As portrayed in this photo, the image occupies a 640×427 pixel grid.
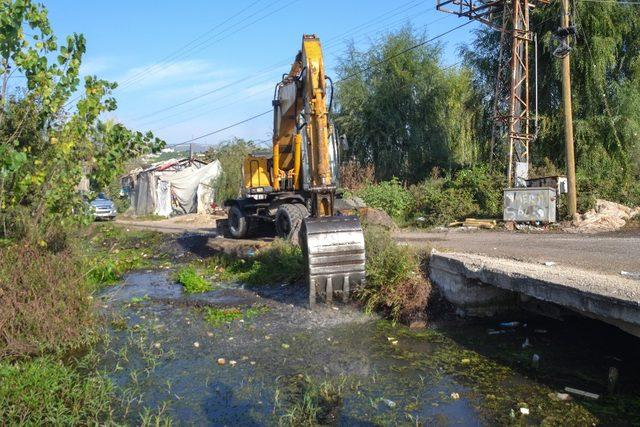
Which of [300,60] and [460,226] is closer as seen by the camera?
[300,60]

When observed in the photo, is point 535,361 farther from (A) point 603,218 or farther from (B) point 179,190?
(B) point 179,190

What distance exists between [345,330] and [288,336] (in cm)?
77

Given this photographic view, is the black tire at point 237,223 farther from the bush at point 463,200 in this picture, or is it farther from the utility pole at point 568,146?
the utility pole at point 568,146

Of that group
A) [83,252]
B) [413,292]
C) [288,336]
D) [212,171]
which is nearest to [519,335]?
[413,292]

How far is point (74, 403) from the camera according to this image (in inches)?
208

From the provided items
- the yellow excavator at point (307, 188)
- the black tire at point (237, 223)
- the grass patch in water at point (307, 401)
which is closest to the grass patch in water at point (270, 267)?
the yellow excavator at point (307, 188)

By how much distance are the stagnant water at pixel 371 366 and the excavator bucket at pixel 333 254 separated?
1.56 feet

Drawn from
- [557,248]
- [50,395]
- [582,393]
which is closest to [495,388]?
[582,393]

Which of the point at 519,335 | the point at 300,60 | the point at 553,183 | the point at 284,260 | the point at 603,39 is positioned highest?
the point at 603,39

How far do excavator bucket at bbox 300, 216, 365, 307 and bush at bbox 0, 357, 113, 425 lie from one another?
128 inches

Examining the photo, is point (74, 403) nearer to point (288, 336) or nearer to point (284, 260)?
point (288, 336)

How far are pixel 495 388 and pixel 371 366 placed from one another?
52.9 inches

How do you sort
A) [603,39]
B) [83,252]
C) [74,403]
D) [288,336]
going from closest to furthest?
[74,403], [288,336], [83,252], [603,39]

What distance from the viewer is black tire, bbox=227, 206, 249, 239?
1405cm
